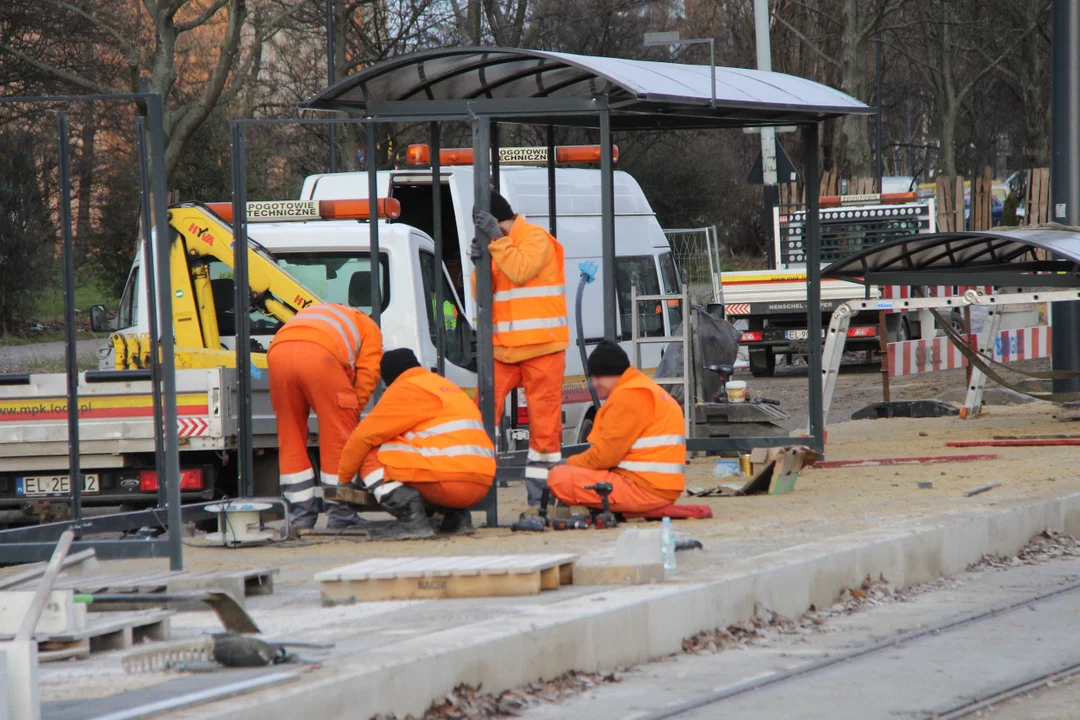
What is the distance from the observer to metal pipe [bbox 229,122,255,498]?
32.6ft

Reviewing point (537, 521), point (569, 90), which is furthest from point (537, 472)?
point (569, 90)

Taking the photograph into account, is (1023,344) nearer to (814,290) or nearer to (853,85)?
(814,290)

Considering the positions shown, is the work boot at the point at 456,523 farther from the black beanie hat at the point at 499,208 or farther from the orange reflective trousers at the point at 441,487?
the black beanie hat at the point at 499,208

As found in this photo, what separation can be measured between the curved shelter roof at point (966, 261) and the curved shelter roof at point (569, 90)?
109 inches

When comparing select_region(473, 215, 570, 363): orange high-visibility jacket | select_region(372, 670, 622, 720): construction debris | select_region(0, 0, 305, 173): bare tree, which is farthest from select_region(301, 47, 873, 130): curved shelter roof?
select_region(0, 0, 305, 173): bare tree

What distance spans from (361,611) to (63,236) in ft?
8.84

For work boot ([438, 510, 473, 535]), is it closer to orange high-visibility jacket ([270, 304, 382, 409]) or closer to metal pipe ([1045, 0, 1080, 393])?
orange high-visibility jacket ([270, 304, 382, 409])

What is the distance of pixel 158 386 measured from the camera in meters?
7.88

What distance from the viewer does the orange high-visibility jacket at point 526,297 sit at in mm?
9914

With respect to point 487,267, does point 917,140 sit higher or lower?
higher

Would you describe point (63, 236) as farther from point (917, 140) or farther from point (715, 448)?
point (917, 140)

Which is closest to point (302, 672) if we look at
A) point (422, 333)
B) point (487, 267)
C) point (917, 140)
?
point (487, 267)

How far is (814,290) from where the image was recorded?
1255 cm

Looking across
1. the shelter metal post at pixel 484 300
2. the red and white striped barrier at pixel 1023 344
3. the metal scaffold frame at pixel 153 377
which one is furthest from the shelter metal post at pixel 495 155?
the red and white striped barrier at pixel 1023 344
